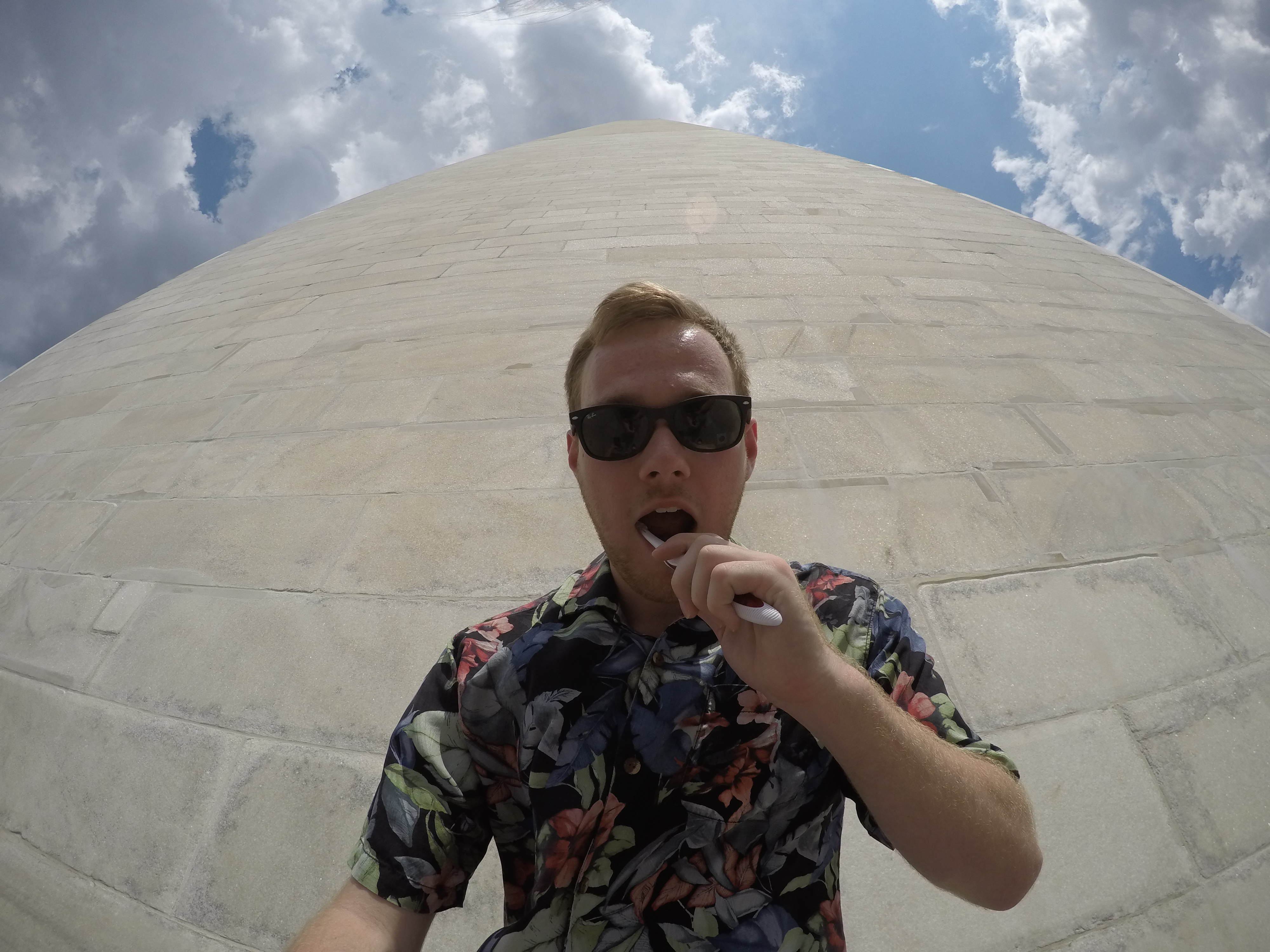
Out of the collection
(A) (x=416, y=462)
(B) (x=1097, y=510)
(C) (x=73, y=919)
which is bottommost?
(C) (x=73, y=919)

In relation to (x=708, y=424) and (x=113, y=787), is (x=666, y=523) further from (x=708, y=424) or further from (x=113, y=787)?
(x=113, y=787)

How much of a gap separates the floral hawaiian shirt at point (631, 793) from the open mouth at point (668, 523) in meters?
0.14

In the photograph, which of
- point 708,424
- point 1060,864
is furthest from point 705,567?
point 1060,864

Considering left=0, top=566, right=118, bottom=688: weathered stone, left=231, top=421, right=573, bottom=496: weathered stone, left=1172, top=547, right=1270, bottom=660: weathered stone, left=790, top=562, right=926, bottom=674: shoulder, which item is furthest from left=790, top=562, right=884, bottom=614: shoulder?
left=0, top=566, right=118, bottom=688: weathered stone

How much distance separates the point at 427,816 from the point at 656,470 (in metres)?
0.59

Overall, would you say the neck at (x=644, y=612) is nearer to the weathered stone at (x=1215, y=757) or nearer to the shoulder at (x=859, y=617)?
the shoulder at (x=859, y=617)

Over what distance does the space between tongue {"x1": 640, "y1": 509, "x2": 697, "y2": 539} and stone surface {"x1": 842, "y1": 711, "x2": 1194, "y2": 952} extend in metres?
0.98

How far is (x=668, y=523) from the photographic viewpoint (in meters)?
0.95

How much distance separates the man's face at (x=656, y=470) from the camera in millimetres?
919

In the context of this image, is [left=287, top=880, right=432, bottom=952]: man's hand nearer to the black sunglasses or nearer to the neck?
the neck

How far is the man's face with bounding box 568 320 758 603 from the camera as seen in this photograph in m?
0.92

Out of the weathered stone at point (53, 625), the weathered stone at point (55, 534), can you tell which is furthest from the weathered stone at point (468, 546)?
the weathered stone at point (55, 534)

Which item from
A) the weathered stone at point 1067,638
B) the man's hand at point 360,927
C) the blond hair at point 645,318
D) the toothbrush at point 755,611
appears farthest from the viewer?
the weathered stone at point 1067,638

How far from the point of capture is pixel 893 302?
3.59m
